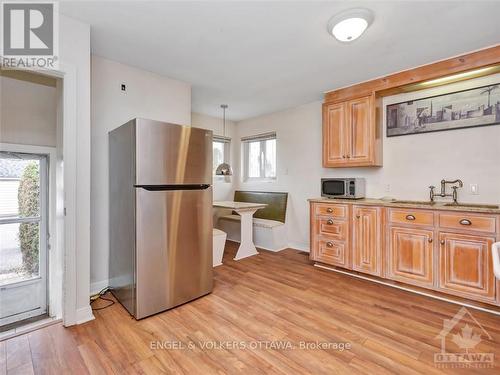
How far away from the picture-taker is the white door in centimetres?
295

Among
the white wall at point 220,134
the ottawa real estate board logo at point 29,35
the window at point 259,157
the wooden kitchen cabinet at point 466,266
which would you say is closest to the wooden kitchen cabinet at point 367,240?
the wooden kitchen cabinet at point 466,266

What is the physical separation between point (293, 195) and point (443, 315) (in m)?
2.64

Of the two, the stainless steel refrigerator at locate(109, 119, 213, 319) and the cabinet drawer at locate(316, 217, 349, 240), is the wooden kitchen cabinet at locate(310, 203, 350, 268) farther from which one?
the stainless steel refrigerator at locate(109, 119, 213, 319)

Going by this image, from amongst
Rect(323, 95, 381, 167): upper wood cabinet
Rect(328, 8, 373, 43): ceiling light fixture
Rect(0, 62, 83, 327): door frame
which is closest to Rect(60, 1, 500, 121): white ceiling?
Rect(328, 8, 373, 43): ceiling light fixture

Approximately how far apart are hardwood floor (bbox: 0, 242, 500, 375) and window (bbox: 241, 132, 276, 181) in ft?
8.97

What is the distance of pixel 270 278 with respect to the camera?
2.98 metres

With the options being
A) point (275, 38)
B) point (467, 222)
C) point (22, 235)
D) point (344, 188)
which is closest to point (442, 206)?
point (467, 222)

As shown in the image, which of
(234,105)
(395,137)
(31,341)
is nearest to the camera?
(31,341)

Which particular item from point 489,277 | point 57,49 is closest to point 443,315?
point 489,277

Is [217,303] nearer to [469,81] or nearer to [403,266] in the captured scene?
[403,266]

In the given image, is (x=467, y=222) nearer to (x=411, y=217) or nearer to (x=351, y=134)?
(x=411, y=217)

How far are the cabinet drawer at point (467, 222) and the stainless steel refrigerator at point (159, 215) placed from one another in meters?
2.35

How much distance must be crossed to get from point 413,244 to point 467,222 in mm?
516

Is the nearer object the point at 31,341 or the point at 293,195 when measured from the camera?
the point at 31,341
